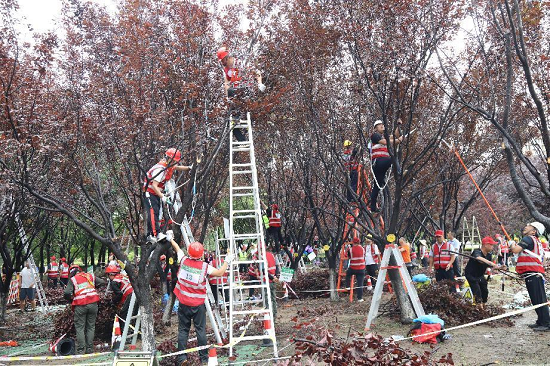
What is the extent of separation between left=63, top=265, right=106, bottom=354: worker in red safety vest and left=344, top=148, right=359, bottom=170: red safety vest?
6716 millimetres

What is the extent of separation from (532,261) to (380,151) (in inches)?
147

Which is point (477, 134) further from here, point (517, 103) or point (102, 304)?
point (102, 304)

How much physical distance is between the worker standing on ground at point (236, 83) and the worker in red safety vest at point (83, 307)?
15.6ft

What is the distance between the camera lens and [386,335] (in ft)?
29.0

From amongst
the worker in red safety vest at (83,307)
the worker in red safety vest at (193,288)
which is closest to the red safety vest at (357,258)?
the worker in red safety vest at (193,288)

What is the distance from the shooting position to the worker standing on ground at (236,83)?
8766mm

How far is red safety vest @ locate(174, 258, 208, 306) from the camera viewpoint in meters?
7.50

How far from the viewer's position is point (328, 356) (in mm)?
4254

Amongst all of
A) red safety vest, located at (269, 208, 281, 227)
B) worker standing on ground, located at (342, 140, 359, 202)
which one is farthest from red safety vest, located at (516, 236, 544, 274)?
red safety vest, located at (269, 208, 281, 227)

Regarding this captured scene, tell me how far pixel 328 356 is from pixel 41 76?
7523mm

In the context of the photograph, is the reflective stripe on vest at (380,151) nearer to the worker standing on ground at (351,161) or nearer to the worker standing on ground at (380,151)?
the worker standing on ground at (380,151)

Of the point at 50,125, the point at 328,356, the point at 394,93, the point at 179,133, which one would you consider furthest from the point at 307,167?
the point at 328,356

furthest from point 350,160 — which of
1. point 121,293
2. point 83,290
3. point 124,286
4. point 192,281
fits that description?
point 83,290

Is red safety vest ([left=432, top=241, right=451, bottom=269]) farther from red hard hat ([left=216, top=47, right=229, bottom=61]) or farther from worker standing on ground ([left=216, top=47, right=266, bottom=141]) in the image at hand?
red hard hat ([left=216, top=47, right=229, bottom=61])
